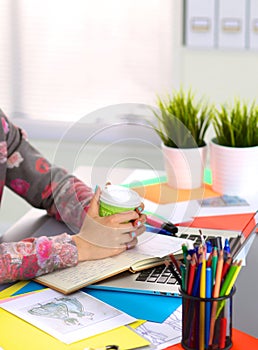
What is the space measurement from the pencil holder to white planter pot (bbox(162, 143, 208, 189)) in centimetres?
71

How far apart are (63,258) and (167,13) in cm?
150

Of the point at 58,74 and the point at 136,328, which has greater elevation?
the point at 58,74

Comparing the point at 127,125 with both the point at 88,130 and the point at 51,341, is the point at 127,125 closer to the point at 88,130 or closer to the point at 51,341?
the point at 88,130

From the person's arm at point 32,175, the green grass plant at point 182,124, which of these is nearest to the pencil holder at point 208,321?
the person's arm at point 32,175

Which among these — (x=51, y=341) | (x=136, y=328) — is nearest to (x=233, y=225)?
Result: (x=136, y=328)

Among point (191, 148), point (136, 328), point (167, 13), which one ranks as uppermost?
point (167, 13)

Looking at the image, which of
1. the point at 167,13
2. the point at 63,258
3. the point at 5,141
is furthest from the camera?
the point at 167,13

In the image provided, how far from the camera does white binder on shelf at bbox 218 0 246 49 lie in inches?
106

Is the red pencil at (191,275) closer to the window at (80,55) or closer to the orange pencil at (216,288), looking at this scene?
the orange pencil at (216,288)

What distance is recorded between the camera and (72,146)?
62.4 inches

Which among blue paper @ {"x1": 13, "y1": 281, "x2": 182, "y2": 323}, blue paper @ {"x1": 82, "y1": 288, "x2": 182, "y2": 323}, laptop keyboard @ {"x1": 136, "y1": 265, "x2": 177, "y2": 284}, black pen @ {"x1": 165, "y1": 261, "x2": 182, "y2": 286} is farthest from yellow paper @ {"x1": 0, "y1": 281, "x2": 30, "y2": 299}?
black pen @ {"x1": 165, "y1": 261, "x2": 182, "y2": 286}

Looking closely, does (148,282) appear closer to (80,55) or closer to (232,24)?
(232,24)

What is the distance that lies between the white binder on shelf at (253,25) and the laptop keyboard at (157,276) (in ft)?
4.52

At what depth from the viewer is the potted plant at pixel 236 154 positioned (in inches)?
77.9
